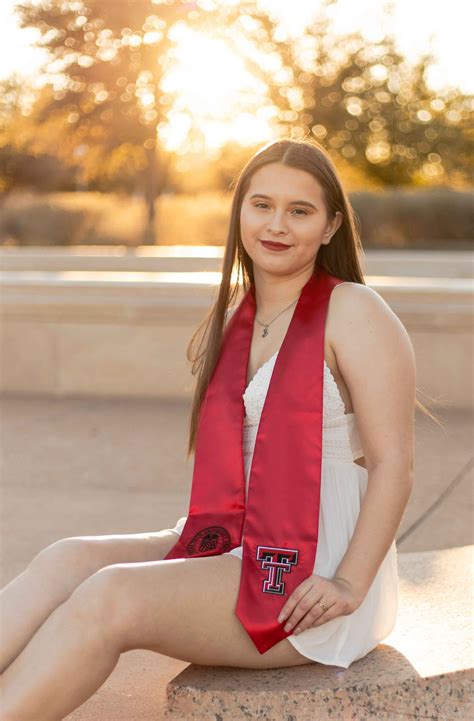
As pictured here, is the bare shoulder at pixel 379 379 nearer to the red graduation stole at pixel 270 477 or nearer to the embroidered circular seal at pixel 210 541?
the red graduation stole at pixel 270 477

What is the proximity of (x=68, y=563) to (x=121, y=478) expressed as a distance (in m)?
3.00

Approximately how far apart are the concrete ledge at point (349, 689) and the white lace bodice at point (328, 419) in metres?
0.53

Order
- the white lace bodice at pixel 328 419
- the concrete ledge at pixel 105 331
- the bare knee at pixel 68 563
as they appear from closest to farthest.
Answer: the bare knee at pixel 68 563, the white lace bodice at pixel 328 419, the concrete ledge at pixel 105 331

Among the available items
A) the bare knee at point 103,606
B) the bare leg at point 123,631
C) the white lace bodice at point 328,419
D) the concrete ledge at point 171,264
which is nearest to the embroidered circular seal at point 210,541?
the bare leg at point 123,631

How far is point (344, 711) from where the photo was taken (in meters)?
2.44

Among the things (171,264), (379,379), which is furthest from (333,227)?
(171,264)

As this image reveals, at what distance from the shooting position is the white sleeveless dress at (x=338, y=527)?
253 centimetres

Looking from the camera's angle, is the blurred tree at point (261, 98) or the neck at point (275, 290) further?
the blurred tree at point (261, 98)

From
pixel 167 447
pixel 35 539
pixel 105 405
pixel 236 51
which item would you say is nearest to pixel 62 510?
pixel 35 539

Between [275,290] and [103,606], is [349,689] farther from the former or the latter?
[275,290]

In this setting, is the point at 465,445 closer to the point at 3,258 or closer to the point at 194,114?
the point at 3,258

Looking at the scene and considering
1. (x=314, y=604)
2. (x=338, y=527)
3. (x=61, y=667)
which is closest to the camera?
(x=61, y=667)

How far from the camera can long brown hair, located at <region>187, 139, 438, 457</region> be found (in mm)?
2697

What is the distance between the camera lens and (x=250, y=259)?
297cm
